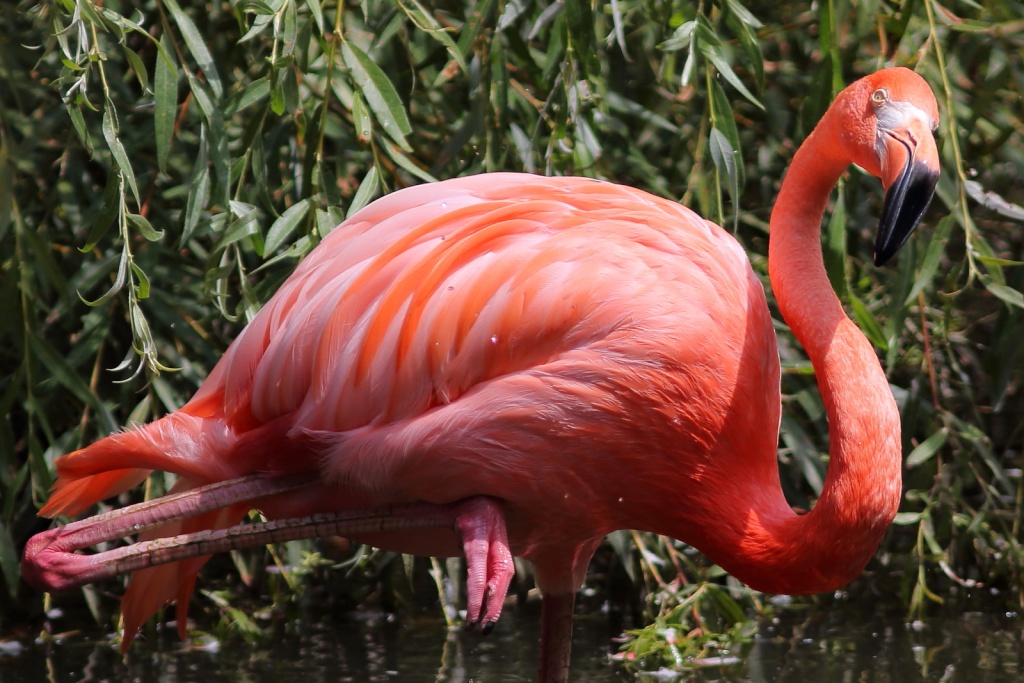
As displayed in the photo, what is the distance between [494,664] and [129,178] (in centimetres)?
152

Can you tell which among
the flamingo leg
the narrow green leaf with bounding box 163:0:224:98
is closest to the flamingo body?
the flamingo leg

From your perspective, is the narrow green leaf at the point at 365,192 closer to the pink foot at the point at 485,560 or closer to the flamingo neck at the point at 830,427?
the pink foot at the point at 485,560

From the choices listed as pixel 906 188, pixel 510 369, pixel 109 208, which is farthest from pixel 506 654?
pixel 906 188

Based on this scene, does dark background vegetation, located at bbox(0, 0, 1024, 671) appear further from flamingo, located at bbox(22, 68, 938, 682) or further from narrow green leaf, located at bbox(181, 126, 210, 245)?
flamingo, located at bbox(22, 68, 938, 682)

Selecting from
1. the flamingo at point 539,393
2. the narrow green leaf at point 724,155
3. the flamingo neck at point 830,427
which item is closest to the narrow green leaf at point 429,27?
the flamingo at point 539,393

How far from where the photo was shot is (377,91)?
285 centimetres

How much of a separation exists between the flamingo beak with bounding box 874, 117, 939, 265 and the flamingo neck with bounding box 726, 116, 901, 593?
24cm

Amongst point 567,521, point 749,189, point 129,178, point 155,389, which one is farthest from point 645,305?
point 749,189

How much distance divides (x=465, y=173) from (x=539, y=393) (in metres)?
1.14

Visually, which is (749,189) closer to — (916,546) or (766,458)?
(916,546)

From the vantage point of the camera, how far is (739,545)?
251 cm

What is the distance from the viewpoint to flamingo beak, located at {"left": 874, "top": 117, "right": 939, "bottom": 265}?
86.1 inches

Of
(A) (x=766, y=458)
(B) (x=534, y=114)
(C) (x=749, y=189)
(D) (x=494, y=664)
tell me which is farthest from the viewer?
(C) (x=749, y=189)

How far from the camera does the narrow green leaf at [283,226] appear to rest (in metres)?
2.86
